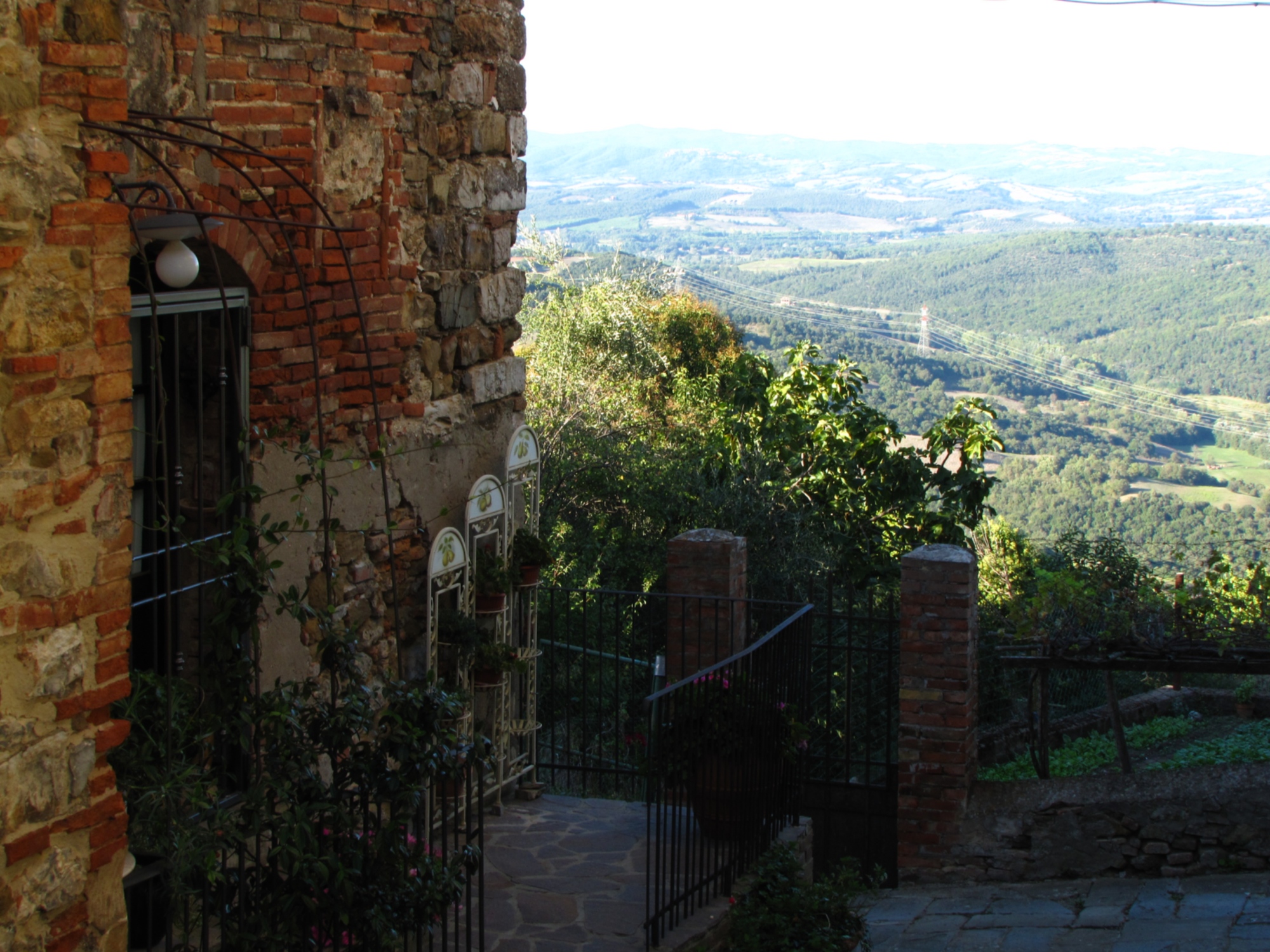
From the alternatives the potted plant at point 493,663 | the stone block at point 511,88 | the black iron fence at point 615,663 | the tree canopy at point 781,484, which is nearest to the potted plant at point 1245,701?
the tree canopy at point 781,484

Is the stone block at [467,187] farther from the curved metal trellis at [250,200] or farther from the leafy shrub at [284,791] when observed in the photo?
the leafy shrub at [284,791]

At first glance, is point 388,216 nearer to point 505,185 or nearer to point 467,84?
point 467,84

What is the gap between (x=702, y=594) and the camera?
743cm

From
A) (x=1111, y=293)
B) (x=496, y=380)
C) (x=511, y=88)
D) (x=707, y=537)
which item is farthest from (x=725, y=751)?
(x=1111, y=293)

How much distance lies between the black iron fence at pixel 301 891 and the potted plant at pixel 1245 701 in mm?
10417

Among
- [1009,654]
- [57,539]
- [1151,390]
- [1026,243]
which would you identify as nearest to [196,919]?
[57,539]

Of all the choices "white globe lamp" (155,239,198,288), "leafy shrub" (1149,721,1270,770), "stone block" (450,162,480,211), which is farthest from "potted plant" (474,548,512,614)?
"leafy shrub" (1149,721,1270,770)

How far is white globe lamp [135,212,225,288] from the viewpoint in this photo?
3404 mm

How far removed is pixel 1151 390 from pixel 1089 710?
5056cm

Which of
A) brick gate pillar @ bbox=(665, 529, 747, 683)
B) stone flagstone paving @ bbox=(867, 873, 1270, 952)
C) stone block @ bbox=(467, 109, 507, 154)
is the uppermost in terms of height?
stone block @ bbox=(467, 109, 507, 154)

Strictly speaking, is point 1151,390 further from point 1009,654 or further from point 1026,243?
point 1009,654

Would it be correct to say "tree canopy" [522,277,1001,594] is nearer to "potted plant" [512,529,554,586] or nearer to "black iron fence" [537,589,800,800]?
"black iron fence" [537,589,800,800]

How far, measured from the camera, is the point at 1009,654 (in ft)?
24.0

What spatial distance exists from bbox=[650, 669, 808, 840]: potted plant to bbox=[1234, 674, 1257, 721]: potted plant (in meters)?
7.97
